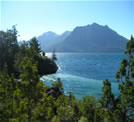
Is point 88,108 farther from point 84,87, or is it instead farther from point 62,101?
point 84,87

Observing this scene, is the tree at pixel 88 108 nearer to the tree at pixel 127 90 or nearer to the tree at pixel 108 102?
the tree at pixel 108 102

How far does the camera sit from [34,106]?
1284cm

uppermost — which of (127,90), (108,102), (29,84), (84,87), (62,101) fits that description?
(29,84)

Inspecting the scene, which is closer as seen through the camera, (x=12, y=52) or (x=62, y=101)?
(x=62, y=101)

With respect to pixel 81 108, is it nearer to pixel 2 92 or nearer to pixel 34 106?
pixel 34 106

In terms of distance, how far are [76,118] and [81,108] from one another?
1203 millimetres

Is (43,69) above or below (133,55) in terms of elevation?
below

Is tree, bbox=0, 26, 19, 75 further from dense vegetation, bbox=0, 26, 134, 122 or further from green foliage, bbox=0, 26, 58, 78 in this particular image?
dense vegetation, bbox=0, 26, 134, 122

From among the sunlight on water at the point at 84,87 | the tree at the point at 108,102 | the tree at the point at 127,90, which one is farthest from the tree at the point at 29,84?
the sunlight on water at the point at 84,87

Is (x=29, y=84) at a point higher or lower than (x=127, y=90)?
higher

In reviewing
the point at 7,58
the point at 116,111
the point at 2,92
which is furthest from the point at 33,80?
the point at 7,58

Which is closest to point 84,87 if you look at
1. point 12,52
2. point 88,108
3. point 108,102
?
point 88,108

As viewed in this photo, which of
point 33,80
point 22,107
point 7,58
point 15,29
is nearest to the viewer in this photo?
point 22,107

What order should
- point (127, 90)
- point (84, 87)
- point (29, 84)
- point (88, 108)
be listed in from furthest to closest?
point (84, 87), point (88, 108), point (127, 90), point (29, 84)
